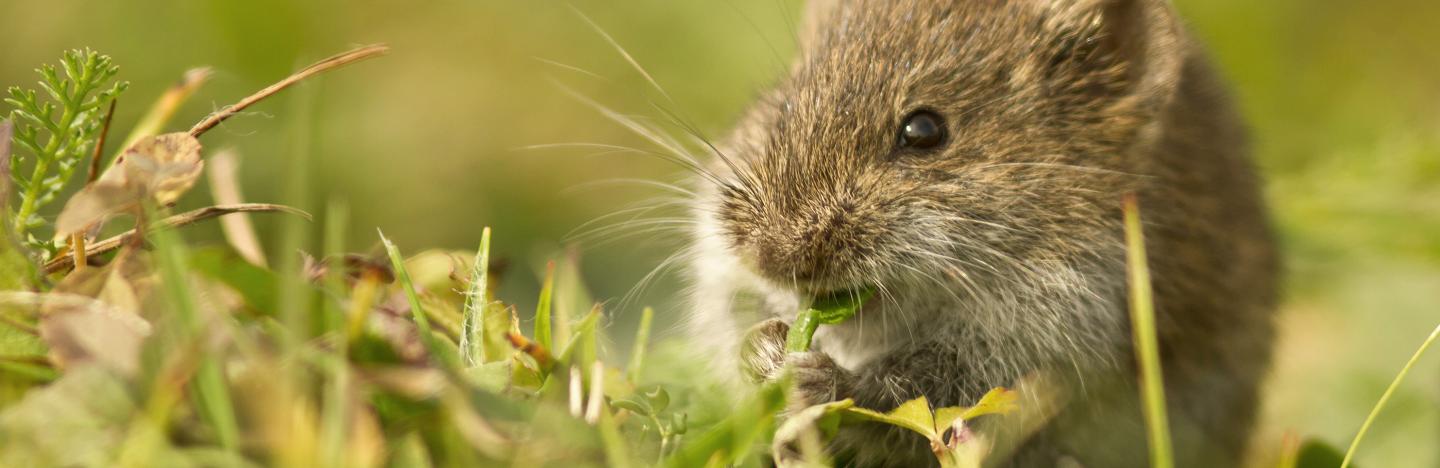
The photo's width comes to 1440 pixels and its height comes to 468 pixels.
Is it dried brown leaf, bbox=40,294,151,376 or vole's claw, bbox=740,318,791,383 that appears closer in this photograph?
dried brown leaf, bbox=40,294,151,376

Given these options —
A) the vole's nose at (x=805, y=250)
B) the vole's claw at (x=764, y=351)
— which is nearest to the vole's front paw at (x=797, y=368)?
the vole's claw at (x=764, y=351)

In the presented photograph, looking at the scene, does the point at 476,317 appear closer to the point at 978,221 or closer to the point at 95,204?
the point at 95,204

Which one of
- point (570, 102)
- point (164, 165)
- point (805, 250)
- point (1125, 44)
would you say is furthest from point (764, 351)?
point (570, 102)

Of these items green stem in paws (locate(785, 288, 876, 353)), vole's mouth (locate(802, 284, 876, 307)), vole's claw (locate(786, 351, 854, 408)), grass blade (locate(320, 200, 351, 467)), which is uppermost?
grass blade (locate(320, 200, 351, 467))

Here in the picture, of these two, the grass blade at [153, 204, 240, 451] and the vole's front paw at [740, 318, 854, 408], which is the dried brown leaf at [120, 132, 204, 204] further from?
the vole's front paw at [740, 318, 854, 408]

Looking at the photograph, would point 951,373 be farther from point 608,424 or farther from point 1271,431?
point 1271,431

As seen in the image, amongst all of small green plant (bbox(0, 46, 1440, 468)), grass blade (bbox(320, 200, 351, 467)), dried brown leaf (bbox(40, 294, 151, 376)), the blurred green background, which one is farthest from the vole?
the blurred green background

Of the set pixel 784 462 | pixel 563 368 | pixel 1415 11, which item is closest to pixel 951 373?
pixel 784 462
